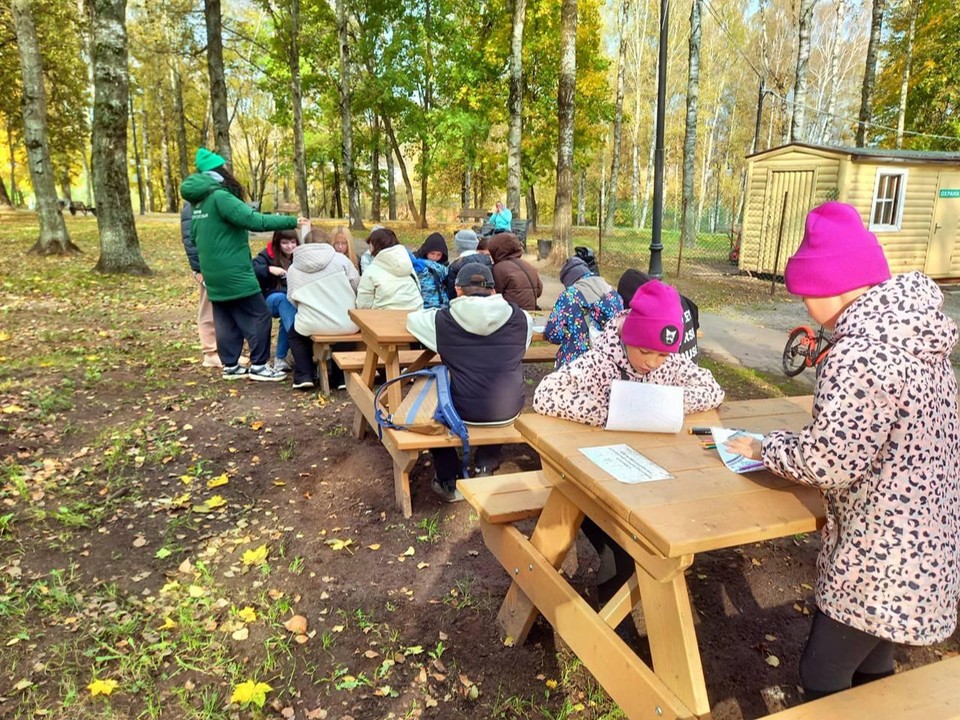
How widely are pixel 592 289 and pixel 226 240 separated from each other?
3387 millimetres

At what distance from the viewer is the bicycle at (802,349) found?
22.5ft

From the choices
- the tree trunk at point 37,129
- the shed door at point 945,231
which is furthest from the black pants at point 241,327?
the shed door at point 945,231

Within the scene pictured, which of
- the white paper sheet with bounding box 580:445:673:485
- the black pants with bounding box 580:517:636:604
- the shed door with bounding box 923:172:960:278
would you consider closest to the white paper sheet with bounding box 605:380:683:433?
the white paper sheet with bounding box 580:445:673:485

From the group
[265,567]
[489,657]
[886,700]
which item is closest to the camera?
[886,700]

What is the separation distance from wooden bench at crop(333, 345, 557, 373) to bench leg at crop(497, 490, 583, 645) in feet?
7.96

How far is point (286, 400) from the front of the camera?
18.9ft

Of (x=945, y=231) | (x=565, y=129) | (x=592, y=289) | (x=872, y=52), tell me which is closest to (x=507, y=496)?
(x=592, y=289)

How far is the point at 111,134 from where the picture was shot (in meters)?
10.2

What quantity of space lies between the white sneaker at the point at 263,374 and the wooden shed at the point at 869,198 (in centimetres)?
1173

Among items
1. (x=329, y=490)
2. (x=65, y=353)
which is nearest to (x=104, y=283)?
(x=65, y=353)

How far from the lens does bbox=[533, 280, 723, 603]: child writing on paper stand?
8.27 feet

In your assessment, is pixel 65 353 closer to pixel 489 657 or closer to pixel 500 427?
pixel 500 427

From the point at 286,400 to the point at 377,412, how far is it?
2.26 metres

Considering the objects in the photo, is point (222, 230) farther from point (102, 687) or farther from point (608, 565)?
point (608, 565)
